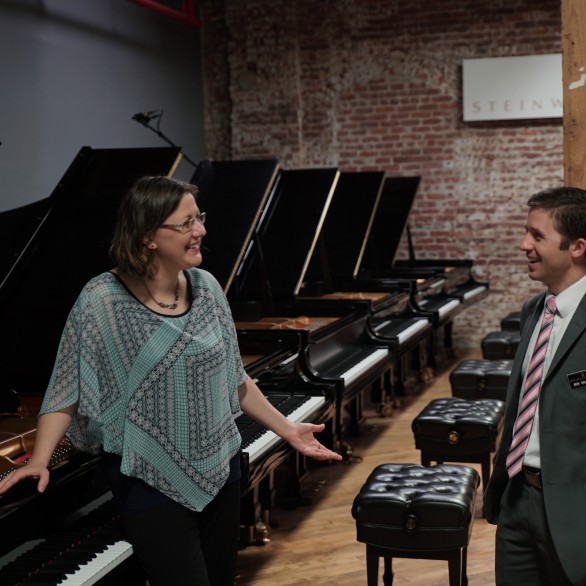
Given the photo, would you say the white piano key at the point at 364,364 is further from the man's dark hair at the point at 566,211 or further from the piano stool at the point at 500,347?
the man's dark hair at the point at 566,211

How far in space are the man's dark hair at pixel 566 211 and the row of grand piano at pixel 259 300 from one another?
4.50ft

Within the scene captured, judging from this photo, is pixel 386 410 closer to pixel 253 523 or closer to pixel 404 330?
pixel 404 330

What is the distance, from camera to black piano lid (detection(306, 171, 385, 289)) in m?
7.84

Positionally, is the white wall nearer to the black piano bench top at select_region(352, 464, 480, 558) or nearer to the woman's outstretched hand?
the black piano bench top at select_region(352, 464, 480, 558)

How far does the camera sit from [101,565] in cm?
247

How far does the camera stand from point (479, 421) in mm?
4953

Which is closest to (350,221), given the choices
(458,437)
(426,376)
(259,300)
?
(426,376)

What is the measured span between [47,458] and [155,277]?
20.0 inches

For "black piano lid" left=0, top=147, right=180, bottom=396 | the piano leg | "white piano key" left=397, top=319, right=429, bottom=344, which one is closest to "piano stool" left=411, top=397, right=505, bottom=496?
→ the piano leg

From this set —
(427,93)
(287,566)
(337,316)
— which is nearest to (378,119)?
(427,93)

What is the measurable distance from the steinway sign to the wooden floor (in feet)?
16.2

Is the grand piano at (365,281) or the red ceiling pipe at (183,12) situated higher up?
the red ceiling pipe at (183,12)

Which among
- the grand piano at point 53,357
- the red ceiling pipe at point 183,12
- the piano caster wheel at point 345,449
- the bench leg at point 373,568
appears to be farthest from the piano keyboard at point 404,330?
the red ceiling pipe at point 183,12

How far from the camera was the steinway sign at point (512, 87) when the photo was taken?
9.77m
